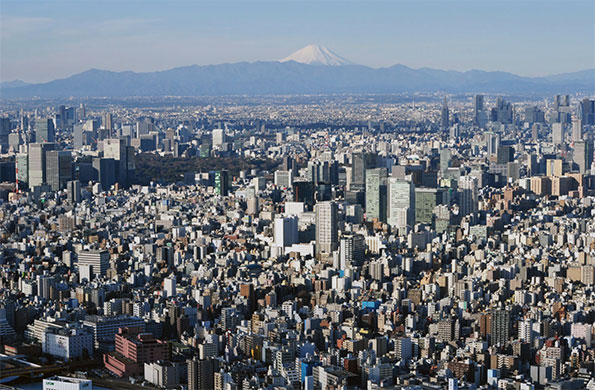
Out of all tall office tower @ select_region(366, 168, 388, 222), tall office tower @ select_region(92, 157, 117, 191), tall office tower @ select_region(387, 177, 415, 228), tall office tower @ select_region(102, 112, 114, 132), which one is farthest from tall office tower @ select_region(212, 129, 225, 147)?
tall office tower @ select_region(387, 177, 415, 228)

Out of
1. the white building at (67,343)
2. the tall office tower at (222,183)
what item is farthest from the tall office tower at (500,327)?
the tall office tower at (222,183)

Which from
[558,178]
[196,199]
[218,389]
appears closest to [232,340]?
[218,389]

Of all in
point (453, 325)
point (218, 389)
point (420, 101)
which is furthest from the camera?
point (420, 101)

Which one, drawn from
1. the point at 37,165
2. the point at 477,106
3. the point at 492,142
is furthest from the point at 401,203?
the point at 477,106

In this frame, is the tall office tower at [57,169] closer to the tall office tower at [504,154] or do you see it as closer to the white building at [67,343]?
the tall office tower at [504,154]

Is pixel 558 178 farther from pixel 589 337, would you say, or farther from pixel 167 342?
pixel 167 342
